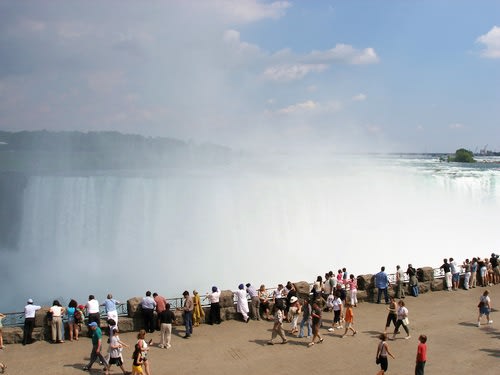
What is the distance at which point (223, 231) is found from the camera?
22.9 meters

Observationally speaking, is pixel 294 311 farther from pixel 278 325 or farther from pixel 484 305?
pixel 484 305

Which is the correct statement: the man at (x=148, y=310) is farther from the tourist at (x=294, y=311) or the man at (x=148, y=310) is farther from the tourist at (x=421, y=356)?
the tourist at (x=421, y=356)

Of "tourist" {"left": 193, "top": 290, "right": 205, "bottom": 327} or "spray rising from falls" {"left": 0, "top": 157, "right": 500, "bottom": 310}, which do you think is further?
"spray rising from falls" {"left": 0, "top": 157, "right": 500, "bottom": 310}

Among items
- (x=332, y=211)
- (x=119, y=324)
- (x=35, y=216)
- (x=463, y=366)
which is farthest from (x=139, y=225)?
(x=463, y=366)

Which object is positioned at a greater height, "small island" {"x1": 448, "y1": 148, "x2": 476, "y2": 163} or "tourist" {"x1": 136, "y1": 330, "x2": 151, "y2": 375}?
"small island" {"x1": 448, "y1": 148, "x2": 476, "y2": 163}

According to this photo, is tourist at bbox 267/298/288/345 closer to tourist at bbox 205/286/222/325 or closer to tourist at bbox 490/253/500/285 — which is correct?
tourist at bbox 205/286/222/325

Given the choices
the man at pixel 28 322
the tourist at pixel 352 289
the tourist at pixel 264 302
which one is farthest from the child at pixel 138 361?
the tourist at pixel 352 289

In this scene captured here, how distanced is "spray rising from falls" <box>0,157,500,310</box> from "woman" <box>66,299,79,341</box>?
9.57 meters

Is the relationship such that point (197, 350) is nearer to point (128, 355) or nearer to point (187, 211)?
point (128, 355)

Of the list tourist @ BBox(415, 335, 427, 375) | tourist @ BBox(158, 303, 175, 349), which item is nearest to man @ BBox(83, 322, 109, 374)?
tourist @ BBox(158, 303, 175, 349)

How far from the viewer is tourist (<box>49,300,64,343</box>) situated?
911 centimetres

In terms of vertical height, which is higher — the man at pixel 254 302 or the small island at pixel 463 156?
the small island at pixel 463 156

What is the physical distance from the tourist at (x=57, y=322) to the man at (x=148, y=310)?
1639 mm

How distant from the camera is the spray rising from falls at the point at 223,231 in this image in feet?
66.7
